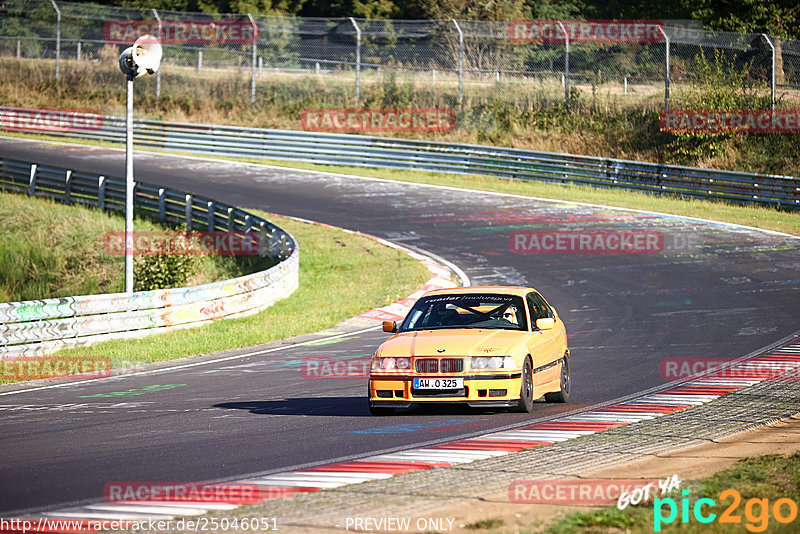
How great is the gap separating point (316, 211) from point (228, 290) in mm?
12474

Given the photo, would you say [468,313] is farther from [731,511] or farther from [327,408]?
[731,511]

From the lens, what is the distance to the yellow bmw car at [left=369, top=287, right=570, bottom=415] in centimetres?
1036

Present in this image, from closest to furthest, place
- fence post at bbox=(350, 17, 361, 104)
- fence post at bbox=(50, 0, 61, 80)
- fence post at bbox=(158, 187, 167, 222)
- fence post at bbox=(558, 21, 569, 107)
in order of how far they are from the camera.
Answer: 1. fence post at bbox=(158, 187, 167, 222)
2. fence post at bbox=(558, 21, 569, 107)
3. fence post at bbox=(350, 17, 361, 104)
4. fence post at bbox=(50, 0, 61, 80)

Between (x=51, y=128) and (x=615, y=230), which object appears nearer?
(x=615, y=230)

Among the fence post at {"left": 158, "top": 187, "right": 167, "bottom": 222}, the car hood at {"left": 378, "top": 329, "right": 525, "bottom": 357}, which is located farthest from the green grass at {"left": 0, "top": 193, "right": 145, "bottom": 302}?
the car hood at {"left": 378, "top": 329, "right": 525, "bottom": 357}

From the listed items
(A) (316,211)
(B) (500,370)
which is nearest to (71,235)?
(A) (316,211)

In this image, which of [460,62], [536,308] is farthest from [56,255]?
[536,308]

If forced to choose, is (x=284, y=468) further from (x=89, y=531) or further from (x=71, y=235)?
(x=71, y=235)

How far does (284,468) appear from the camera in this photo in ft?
26.6

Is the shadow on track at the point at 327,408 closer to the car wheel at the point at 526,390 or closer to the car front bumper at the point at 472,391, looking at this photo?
the car wheel at the point at 526,390

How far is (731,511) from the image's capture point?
21.2 ft

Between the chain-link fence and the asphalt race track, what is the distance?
23.5 feet

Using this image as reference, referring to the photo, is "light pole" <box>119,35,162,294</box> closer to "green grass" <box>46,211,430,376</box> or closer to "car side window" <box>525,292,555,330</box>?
"green grass" <box>46,211,430,376</box>

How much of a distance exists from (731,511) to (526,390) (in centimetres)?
423
